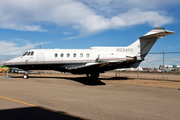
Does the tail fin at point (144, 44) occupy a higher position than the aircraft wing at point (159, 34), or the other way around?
the aircraft wing at point (159, 34)

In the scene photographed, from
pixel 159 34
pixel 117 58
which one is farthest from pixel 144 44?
pixel 117 58

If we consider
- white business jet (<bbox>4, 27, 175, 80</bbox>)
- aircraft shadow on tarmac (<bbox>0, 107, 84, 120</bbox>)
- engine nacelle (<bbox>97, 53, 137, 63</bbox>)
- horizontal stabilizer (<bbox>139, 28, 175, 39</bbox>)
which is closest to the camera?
aircraft shadow on tarmac (<bbox>0, 107, 84, 120</bbox>)

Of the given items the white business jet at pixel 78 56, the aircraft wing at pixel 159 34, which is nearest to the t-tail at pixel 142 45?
the white business jet at pixel 78 56

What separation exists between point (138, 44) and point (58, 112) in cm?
1677

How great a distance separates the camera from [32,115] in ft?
16.5

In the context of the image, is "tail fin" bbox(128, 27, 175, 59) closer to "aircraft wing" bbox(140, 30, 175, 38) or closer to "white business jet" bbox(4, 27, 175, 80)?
"white business jet" bbox(4, 27, 175, 80)

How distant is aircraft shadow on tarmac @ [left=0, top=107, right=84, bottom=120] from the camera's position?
4793mm

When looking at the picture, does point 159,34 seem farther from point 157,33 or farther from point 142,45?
point 142,45

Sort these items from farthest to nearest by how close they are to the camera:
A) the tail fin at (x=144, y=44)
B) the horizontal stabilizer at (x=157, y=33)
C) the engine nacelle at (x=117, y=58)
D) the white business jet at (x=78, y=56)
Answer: the tail fin at (x=144, y=44)
the white business jet at (x=78, y=56)
the engine nacelle at (x=117, y=58)
the horizontal stabilizer at (x=157, y=33)

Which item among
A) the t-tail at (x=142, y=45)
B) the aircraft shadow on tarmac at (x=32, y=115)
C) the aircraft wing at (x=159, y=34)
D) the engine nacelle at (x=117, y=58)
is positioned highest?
the aircraft wing at (x=159, y=34)

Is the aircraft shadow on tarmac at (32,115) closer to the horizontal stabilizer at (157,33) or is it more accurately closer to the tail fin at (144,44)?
the horizontal stabilizer at (157,33)

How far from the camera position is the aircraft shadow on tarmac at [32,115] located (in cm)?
479

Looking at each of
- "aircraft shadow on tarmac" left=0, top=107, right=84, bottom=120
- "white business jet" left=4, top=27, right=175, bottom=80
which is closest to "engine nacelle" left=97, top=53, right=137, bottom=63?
"white business jet" left=4, top=27, right=175, bottom=80

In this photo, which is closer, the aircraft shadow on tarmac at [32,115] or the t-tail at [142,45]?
the aircraft shadow on tarmac at [32,115]
